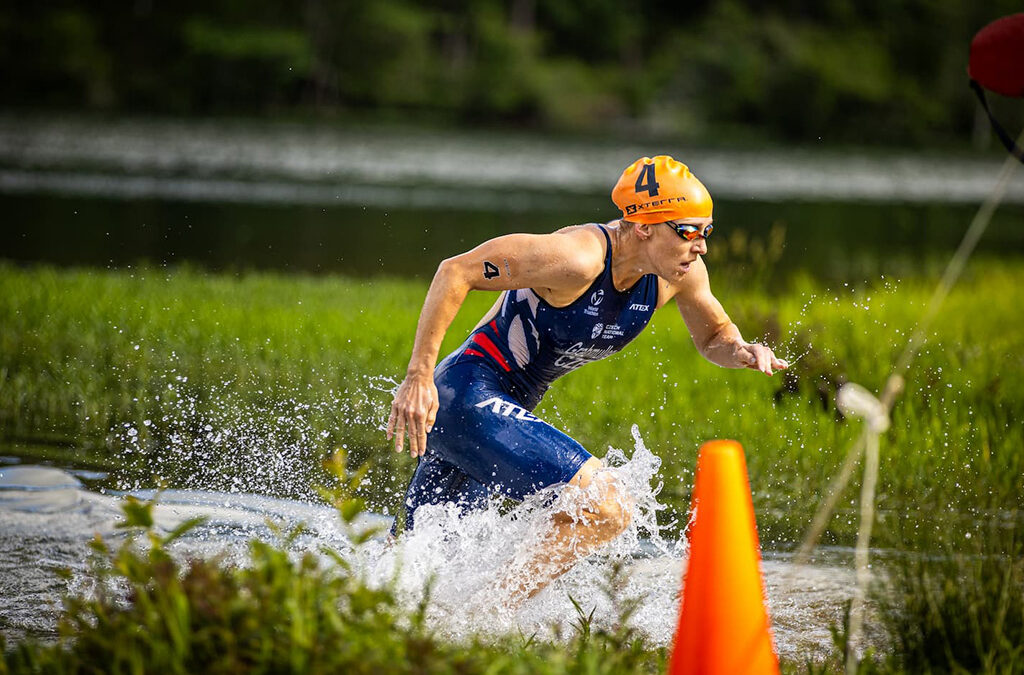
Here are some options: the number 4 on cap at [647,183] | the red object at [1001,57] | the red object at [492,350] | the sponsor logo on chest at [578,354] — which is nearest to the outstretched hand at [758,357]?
the sponsor logo on chest at [578,354]

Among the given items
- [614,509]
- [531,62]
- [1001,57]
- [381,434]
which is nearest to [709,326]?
[614,509]

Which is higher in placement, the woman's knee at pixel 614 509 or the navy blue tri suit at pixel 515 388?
the navy blue tri suit at pixel 515 388

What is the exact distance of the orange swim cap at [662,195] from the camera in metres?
4.74

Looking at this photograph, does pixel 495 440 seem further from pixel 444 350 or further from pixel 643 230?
pixel 444 350

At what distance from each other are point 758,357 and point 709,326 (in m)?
0.41

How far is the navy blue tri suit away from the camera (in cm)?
473

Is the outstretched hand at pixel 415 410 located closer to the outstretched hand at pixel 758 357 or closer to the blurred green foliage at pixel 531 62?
the outstretched hand at pixel 758 357

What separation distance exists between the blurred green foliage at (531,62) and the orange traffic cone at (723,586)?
1833 inches

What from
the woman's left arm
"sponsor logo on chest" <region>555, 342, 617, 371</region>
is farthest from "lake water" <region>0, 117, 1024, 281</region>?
"sponsor logo on chest" <region>555, 342, 617, 371</region>

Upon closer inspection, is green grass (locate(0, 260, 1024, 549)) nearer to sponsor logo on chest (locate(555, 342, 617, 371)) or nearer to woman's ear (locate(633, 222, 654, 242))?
sponsor logo on chest (locate(555, 342, 617, 371))

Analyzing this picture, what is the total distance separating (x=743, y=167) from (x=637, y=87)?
2200cm

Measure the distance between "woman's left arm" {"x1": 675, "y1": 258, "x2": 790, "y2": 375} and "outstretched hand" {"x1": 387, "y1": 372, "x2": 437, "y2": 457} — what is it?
4.31 ft

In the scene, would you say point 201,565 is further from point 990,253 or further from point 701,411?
point 990,253

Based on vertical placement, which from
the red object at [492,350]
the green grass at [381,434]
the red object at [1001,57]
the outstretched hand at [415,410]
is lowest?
the green grass at [381,434]
